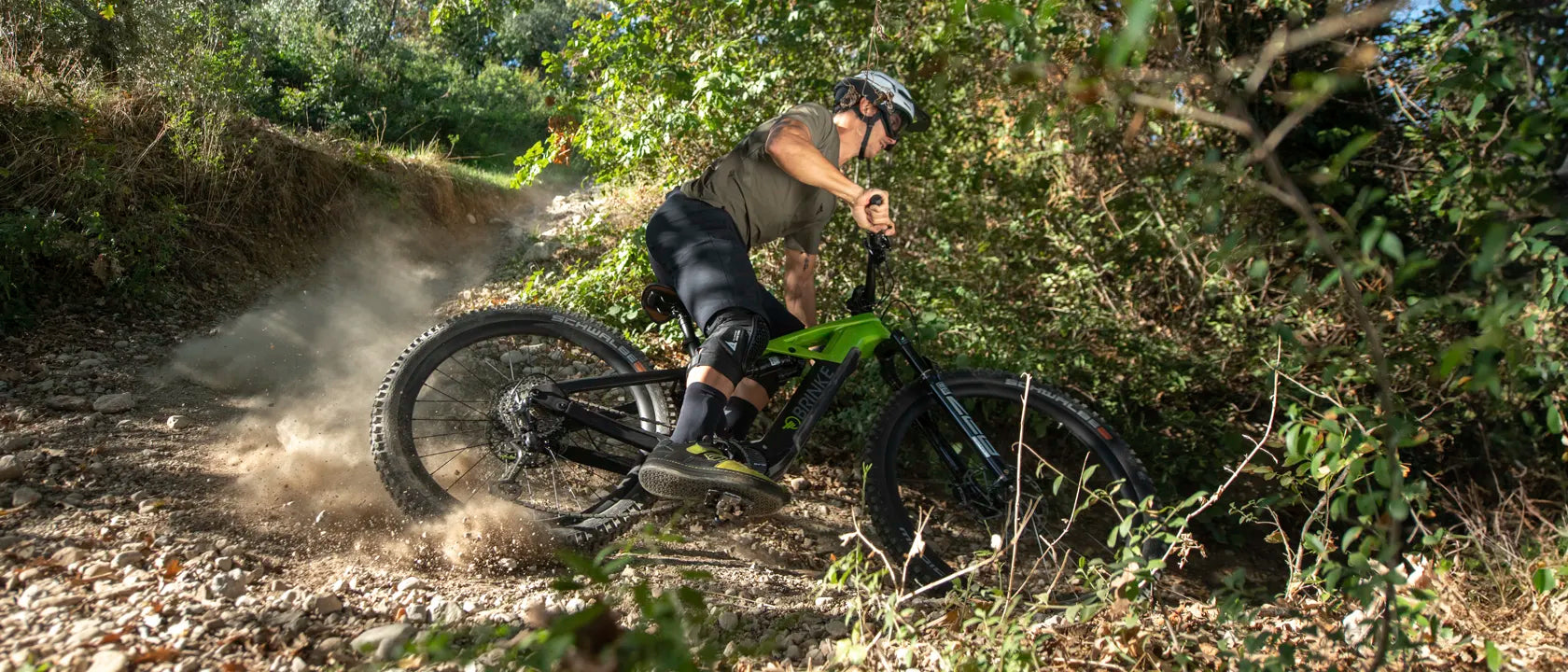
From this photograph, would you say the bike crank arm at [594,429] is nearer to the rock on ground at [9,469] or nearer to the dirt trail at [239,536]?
the dirt trail at [239,536]

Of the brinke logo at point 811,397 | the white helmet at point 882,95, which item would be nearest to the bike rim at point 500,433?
the brinke logo at point 811,397

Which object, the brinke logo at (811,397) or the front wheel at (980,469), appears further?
the brinke logo at (811,397)

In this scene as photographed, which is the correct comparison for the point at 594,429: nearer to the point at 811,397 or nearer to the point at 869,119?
the point at 811,397

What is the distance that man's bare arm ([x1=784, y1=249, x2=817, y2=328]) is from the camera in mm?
3633

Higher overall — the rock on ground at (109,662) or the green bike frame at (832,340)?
the green bike frame at (832,340)

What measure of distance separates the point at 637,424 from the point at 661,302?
53 centimetres

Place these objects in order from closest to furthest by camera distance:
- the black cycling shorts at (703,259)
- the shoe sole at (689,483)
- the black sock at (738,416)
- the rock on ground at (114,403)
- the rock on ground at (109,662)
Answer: the rock on ground at (109,662) < the shoe sole at (689,483) < the black cycling shorts at (703,259) < the black sock at (738,416) < the rock on ground at (114,403)

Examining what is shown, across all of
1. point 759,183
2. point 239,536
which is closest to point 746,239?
point 759,183

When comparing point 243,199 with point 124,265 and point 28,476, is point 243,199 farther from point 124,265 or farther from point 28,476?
point 28,476

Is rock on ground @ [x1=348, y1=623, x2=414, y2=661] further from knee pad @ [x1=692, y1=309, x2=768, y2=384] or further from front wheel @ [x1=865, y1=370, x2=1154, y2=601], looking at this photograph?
front wheel @ [x1=865, y1=370, x2=1154, y2=601]

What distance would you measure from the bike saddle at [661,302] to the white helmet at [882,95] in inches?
39.9

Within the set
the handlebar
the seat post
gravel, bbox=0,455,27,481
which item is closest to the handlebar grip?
the handlebar

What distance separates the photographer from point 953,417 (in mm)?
3246

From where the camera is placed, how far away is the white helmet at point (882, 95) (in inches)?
132
